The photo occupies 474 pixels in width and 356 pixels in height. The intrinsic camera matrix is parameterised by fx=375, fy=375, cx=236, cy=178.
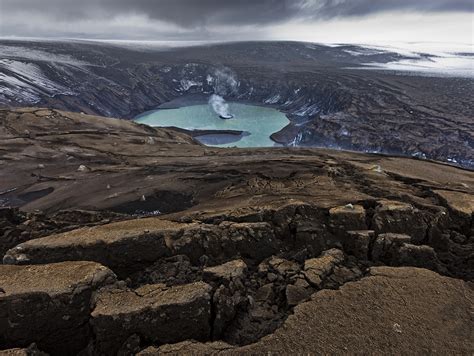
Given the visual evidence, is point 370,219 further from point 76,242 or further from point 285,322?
point 76,242

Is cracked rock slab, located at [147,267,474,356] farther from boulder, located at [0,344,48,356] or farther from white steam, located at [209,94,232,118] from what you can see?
white steam, located at [209,94,232,118]

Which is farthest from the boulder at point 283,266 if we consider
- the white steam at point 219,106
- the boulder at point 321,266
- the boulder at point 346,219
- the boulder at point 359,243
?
the white steam at point 219,106

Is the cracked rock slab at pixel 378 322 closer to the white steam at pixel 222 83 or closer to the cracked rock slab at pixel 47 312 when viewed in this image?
the cracked rock slab at pixel 47 312

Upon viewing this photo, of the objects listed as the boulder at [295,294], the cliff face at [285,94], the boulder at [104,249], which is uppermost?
the boulder at [104,249]

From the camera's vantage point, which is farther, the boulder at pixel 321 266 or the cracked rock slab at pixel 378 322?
the boulder at pixel 321 266

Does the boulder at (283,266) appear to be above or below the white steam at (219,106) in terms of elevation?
above

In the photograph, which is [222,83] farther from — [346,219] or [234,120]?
[346,219]

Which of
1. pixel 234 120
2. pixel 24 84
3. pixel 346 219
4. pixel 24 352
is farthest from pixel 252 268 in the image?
pixel 24 84
